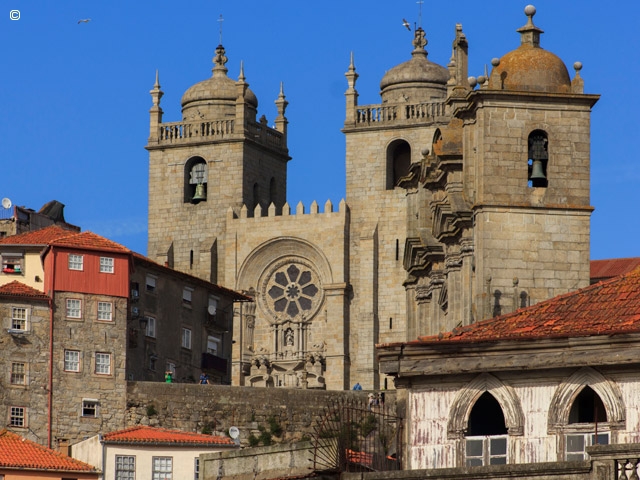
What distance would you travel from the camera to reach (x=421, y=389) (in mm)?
31922

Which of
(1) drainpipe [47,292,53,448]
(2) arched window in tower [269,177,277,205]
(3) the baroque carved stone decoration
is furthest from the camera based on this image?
(2) arched window in tower [269,177,277,205]

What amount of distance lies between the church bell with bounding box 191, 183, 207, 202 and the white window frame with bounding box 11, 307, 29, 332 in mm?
36317

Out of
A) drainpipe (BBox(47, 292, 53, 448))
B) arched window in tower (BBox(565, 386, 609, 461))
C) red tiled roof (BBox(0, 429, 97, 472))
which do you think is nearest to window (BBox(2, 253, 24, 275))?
drainpipe (BBox(47, 292, 53, 448))

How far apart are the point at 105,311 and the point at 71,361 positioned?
90.1 inches

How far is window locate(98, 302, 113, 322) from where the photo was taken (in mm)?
75812

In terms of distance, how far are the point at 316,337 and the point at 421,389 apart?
73.0 meters

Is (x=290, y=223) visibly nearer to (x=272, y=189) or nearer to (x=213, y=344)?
(x=272, y=189)

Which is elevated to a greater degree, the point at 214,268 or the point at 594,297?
the point at 214,268

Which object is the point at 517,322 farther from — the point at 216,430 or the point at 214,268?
the point at 214,268

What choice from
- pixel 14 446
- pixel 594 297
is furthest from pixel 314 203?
pixel 594 297

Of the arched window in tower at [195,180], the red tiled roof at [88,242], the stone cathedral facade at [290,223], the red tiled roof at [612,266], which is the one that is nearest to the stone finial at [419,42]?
the stone cathedral facade at [290,223]

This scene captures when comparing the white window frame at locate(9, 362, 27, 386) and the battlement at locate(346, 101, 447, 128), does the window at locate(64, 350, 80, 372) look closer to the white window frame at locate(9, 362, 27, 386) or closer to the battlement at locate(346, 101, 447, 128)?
the white window frame at locate(9, 362, 27, 386)

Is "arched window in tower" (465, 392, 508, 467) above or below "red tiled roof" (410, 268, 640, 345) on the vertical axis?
below

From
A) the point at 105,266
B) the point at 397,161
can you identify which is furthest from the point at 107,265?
the point at 397,161
